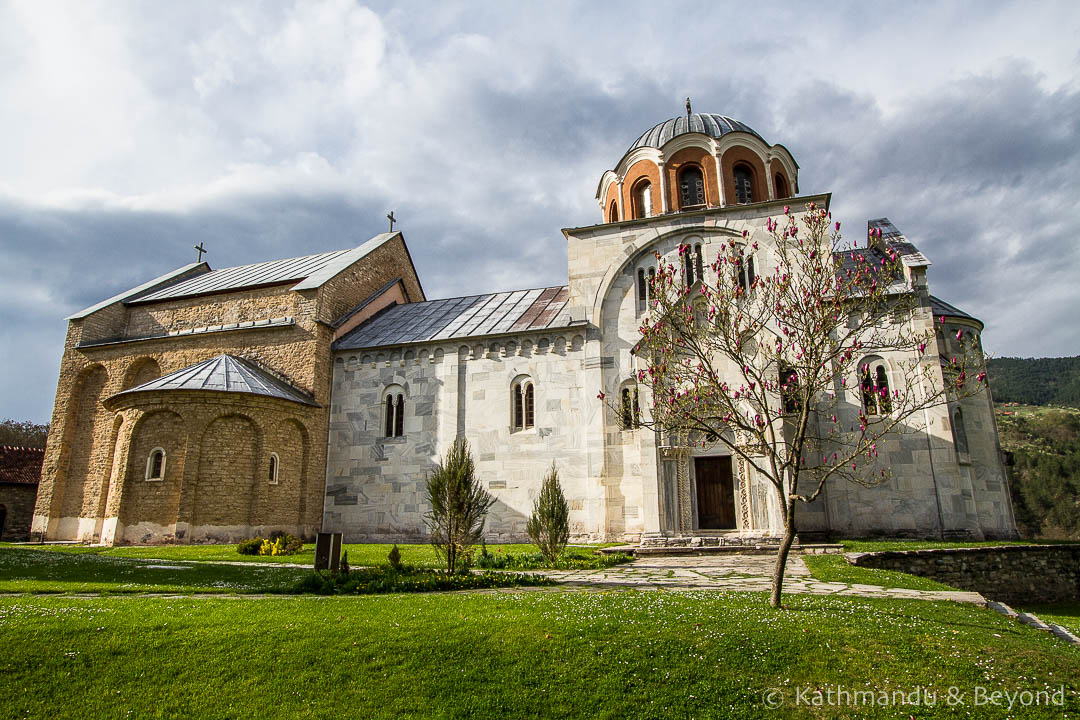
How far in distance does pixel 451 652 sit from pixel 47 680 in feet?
12.9

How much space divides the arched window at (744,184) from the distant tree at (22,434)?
5088 centimetres

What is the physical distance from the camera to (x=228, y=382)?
66.8 ft

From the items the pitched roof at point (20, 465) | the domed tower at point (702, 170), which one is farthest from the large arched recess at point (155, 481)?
the domed tower at point (702, 170)

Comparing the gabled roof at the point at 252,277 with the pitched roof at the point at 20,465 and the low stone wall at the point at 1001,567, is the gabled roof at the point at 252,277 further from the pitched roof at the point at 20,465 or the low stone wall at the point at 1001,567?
the low stone wall at the point at 1001,567

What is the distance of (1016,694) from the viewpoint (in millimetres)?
5609

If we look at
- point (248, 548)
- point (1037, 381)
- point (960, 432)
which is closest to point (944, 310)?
point (960, 432)

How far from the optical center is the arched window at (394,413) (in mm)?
22203

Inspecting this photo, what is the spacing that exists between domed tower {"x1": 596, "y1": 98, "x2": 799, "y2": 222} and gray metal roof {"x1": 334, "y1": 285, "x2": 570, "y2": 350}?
164 inches

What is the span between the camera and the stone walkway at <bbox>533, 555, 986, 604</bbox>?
949 centimetres

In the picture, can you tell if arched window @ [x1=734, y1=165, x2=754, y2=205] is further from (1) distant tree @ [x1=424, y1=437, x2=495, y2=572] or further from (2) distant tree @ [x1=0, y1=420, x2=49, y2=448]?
(2) distant tree @ [x1=0, y1=420, x2=49, y2=448]

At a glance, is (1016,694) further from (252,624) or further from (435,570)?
(435,570)

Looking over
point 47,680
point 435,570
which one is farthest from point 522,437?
point 47,680

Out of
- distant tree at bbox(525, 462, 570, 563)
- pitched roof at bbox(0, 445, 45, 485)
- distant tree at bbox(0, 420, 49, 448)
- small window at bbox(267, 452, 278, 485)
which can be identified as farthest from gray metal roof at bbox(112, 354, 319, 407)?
distant tree at bbox(0, 420, 49, 448)

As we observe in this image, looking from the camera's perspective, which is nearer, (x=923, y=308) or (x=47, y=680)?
(x=47, y=680)
